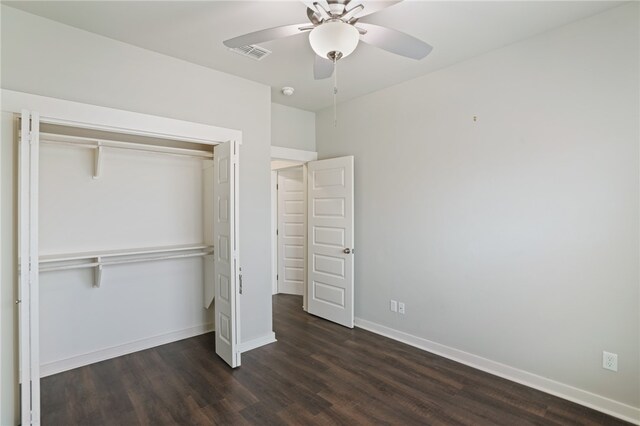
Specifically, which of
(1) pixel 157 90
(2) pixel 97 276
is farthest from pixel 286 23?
(2) pixel 97 276

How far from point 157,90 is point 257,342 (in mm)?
2761

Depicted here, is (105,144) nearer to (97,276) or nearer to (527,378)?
(97,276)

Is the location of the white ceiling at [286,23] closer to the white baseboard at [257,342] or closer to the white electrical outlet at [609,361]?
the white electrical outlet at [609,361]

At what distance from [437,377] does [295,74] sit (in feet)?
10.7

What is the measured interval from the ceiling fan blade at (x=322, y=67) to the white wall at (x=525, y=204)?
4.90 ft

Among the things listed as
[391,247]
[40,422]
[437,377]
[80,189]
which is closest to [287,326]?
[391,247]

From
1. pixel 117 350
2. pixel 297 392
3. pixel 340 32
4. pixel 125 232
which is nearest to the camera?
pixel 340 32

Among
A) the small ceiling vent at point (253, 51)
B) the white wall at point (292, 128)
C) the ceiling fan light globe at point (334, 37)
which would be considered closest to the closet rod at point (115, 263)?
the white wall at point (292, 128)

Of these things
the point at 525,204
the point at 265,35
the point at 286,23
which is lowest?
the point at 525,204

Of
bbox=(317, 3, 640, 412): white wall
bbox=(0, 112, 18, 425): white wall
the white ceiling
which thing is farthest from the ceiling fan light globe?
bbox=(0, 112, 18, 425): white wall

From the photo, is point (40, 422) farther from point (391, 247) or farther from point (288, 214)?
point (288, 214)

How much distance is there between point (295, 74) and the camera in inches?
134

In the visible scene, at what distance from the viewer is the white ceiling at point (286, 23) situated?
228 centimetres

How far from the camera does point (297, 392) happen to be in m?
2.66
